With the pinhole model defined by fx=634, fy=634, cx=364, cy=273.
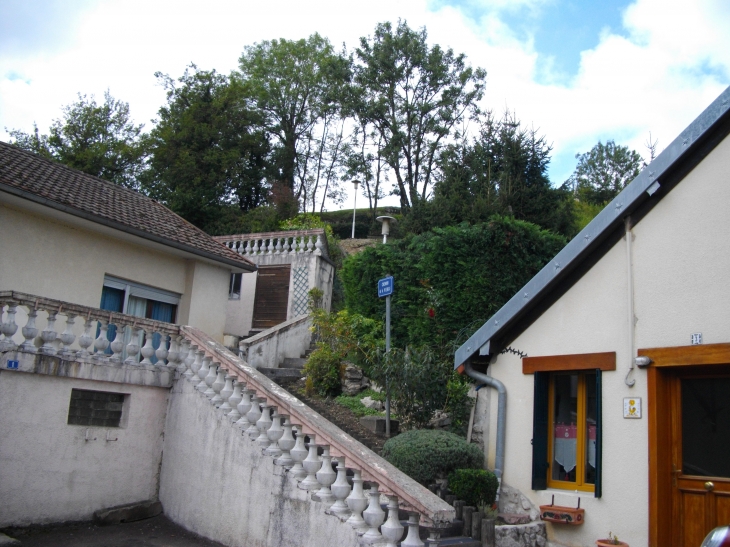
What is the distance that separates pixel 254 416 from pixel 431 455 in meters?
2.29

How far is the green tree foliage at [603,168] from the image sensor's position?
3609 cm

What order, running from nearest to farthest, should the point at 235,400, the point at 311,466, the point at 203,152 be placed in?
1. the point at 311,466
2. the point at 235,400
3. the point at 203,152

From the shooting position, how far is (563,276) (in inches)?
329

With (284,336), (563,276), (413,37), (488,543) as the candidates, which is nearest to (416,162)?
(413,37)

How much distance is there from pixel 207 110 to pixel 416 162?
419 inches

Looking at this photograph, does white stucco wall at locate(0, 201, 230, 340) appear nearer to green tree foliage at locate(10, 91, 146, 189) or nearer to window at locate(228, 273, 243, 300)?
window at locate(228, 273, 243, 300)

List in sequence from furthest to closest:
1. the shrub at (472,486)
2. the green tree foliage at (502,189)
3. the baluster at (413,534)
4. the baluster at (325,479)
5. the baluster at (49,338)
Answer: the green tree foliage at (502,189), the baluster at (49,338), the shrub at (472,486), the baluster at (325,479), the baluster at (413,534)

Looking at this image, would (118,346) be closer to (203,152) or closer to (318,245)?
(318,245)

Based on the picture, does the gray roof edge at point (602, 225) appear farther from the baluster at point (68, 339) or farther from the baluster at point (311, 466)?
the baluster at point (68, 339)

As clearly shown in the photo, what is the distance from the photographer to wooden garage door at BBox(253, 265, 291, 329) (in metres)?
19.0

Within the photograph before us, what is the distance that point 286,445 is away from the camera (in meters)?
7.35

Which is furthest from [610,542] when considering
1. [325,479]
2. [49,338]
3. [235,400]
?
[49,338]

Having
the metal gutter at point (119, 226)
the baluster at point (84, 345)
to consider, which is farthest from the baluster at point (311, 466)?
the metal gutter at point (119, 226)

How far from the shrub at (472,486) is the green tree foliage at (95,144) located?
2599 cm
